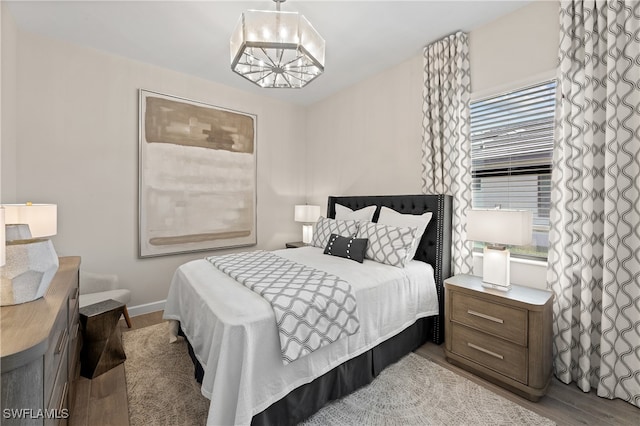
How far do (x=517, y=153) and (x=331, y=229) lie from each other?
6.16 feet

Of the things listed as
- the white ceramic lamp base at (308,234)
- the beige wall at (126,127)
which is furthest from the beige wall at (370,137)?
the white ceramic lamp base at (308,234)

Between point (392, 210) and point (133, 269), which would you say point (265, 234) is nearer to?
point (133, 269)

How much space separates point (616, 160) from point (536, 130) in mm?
613

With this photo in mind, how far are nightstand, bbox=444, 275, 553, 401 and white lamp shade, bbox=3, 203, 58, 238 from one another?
3094 mm

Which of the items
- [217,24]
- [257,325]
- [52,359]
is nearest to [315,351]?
[257,325]

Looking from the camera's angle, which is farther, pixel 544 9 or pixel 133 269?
pixel 133 269

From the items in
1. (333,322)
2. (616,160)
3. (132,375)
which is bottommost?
(132,375)

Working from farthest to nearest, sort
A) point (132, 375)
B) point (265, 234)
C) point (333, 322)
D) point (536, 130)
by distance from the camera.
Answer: point (265, 234) → point (536, 130) → point (132, 375) → point (333, 322)

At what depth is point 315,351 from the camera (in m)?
1.61

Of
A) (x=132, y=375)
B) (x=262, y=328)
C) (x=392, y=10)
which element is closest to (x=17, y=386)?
(x=262, y=328)

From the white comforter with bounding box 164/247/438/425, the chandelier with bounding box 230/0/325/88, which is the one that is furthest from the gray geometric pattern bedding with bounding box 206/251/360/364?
the chandelier with bounding box 230/0/325/88

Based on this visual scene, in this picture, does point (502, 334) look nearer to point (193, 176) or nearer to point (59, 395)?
point (59, 395)

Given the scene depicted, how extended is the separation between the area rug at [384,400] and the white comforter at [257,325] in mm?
284

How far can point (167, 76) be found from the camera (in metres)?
3.23
